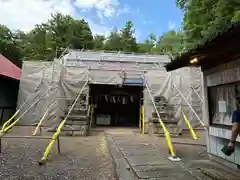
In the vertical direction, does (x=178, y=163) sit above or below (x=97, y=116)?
below

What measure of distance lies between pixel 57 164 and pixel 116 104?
37.3ft

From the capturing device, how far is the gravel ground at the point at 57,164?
13.0ft

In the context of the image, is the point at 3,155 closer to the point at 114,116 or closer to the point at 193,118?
the point at 193,118

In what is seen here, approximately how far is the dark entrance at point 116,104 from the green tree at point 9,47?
1418cm

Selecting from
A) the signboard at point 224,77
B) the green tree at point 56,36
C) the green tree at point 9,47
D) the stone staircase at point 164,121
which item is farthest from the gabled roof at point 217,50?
the green tree at point 56,36

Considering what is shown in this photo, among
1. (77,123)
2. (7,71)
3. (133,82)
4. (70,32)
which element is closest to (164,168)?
(77,123)

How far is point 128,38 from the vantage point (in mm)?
36156

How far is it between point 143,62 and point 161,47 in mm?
23169

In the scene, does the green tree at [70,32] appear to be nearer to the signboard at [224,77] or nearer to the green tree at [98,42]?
the green tree at [98,42]

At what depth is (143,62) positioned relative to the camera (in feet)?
49.0

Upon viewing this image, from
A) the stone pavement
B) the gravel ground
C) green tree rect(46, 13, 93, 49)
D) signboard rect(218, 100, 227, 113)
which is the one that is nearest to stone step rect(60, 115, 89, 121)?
the gravel ground

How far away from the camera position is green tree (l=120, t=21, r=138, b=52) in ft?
114

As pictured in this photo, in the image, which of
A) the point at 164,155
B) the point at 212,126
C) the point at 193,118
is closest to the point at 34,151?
the point at 164,155

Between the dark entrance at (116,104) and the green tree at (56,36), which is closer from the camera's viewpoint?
the dark entrance at (116,104)
